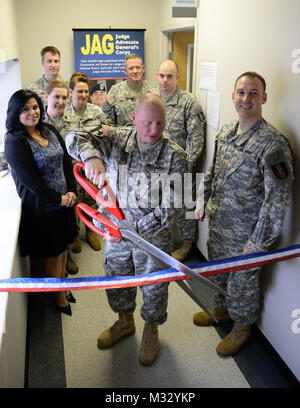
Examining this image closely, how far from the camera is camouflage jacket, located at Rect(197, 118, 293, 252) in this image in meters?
1.84

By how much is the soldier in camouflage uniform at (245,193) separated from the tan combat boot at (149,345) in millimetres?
430

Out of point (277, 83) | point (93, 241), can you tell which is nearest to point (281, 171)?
point (277, 83)

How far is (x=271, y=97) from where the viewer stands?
2035 mm

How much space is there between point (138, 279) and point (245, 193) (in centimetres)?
79

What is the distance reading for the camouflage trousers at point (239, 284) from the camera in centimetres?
213

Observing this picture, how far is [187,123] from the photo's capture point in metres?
3.15

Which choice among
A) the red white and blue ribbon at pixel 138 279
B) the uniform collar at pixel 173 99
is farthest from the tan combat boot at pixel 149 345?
the uniform collar at pixel 173 99

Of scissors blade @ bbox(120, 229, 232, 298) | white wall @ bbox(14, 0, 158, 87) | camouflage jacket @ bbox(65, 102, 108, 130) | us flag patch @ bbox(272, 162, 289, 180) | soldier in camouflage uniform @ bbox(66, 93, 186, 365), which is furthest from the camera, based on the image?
white wall @ bbox(14, 0, 158, 87)

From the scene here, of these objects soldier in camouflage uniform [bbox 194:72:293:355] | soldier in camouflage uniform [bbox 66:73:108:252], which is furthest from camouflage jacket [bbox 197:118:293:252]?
soldier in camouflage uniform [bbox 66:73:108:252]

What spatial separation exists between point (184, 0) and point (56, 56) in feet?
4.55

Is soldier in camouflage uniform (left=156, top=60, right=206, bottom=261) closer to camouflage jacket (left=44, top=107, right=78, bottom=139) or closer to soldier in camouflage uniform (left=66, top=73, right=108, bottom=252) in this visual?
soldier in camouflage uniform (left=66, top=73, right=108, bottom=252)

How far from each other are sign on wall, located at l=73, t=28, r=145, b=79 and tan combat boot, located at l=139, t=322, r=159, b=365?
341 centimetres

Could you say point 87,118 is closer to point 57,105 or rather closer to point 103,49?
point 57,105

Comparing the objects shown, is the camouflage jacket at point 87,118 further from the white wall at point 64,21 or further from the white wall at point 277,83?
the white wall at point 64,21
